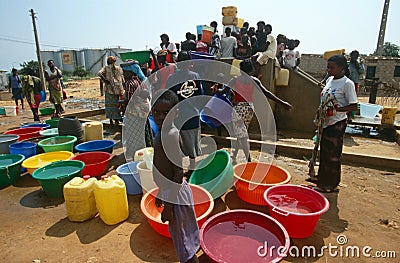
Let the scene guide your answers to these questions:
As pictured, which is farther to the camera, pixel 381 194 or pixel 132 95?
pixel 132 95

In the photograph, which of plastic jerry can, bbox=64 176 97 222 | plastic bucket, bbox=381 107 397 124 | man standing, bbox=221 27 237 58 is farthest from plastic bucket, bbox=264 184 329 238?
man standing, bbox=221 27 237 58

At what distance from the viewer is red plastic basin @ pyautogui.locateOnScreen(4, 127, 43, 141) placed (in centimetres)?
490

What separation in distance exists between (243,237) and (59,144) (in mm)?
3363

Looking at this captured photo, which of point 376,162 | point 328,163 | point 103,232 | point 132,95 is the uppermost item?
point 132,95

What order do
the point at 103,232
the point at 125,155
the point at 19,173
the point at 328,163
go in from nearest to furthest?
the point at 103,232
the point at 328,163
the point at 19,173
the point at 125,155

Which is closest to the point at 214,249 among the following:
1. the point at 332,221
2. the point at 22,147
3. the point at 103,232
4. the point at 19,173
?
the point at 103,232

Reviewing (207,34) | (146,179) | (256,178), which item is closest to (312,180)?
(256,178)

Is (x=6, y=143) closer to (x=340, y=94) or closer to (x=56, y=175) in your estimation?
(x=56, y=175)

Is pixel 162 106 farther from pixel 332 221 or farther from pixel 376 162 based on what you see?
pixel 376 162

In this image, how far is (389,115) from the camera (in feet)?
19.8

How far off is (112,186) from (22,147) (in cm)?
253

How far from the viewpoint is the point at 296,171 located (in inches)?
153

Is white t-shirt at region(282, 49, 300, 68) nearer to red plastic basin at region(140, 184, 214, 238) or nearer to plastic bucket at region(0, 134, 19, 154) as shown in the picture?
red plastic basin at region(140, 184, 214, 238)

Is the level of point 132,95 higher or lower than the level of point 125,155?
higher
